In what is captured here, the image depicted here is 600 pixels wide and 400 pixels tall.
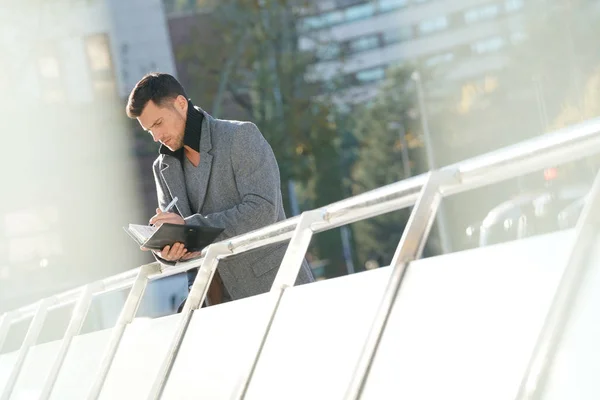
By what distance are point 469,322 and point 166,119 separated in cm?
296

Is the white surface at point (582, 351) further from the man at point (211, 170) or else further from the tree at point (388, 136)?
the tree at point (388, 136)

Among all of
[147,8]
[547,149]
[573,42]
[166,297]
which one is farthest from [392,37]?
[547,149]

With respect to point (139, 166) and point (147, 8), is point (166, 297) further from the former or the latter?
point (147, 8)

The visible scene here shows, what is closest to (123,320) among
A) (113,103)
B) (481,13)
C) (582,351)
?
(582,351)

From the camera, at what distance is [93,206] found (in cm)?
4197

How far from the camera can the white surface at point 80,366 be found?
633 centimetres

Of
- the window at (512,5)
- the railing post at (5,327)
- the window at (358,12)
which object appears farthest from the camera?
the window at (358,12)

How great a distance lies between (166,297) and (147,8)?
39.3 meters

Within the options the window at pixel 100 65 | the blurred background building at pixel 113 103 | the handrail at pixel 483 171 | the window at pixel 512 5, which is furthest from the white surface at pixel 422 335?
the window at pixel 512 5

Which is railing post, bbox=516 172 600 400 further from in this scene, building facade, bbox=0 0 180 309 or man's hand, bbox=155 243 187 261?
building facade, bbox=0 0 180 309

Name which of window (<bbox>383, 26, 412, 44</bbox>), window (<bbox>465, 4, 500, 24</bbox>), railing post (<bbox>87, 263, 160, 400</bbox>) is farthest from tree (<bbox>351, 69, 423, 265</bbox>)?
railing post (<bbox>87, 263, 160, 400</bbox>)

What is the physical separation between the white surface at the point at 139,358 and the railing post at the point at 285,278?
37.3 inches

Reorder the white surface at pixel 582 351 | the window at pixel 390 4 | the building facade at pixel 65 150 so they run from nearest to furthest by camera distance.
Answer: the white surface at pixel 582 351 < the building facade at pixel 65 150 < the window at pixel 390 4

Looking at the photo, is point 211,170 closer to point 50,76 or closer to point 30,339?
point 30,339
